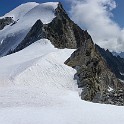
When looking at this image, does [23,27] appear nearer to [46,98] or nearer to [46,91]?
[46,91]

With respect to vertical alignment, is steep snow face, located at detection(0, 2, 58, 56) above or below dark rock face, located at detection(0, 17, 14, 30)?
below

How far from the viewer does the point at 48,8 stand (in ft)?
358

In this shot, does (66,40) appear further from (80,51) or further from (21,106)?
(21,106)

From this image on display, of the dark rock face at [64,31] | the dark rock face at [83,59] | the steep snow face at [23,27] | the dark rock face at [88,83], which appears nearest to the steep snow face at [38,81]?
the dark rock face at [88,83]

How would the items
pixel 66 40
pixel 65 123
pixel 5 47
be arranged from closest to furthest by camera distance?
pixel 65 123
pixel 66 40
pixel 5 47

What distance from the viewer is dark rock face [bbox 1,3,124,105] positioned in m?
45.3

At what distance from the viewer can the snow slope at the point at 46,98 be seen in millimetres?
26500

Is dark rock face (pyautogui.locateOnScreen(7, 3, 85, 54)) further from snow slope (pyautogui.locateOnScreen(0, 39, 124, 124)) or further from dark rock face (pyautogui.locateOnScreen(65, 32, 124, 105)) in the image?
snow slope (pyautogui.locateOnScreen(0, 39, 124, 124))

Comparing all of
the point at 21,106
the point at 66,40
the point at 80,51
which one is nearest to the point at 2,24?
the point at 66,40

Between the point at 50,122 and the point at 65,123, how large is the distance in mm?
1087

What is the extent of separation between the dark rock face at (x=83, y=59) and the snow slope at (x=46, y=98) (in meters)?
1.85

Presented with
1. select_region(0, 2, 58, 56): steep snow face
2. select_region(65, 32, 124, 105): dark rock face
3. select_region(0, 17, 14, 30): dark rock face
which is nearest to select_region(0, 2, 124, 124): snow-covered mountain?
select_region(65, 32, 124, 105): dark rock face

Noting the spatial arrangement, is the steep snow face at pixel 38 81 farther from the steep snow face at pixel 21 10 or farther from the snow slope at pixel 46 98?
the steep snow face at pixel 21 10

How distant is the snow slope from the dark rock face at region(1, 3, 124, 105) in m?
1.85
